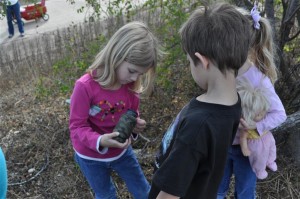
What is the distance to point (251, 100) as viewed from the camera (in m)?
2.03

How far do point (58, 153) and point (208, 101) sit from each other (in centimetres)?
238

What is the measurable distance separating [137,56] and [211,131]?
74cm

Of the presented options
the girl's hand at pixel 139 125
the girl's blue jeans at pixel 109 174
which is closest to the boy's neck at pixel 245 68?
the girl's hand at pixel 139 125

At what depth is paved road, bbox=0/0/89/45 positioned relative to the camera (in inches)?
445

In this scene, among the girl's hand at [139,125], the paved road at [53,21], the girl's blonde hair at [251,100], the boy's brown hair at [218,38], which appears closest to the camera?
the boy's brown hair at [218,38]

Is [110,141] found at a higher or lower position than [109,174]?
higher

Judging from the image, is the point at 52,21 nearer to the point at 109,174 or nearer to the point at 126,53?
the point at 109,174

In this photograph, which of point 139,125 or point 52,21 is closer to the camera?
point 139,125

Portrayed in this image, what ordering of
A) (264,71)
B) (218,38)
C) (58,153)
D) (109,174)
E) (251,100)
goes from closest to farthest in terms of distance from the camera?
(218,38) < (251,100) < (264,71) < (109,174) < (58,153)

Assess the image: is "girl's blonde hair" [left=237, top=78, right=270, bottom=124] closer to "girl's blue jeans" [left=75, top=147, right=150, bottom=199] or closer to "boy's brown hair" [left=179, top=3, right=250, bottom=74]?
"boy's brown hair" [left=179, top=3, right=250, bottom=74]

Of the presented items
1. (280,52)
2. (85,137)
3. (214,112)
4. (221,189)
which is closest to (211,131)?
(214,112)

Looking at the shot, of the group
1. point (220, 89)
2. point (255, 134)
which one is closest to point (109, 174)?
point (255, 134)

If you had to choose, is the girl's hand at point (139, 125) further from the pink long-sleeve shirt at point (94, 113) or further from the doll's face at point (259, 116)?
the doll's face at point (259, 116)

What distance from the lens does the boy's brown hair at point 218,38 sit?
1477 millimetres
